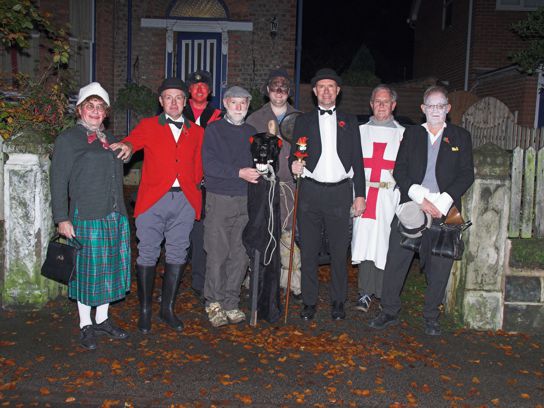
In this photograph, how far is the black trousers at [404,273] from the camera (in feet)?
19.6

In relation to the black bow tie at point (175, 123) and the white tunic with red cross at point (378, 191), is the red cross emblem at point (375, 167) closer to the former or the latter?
the white tunic with red cross at point (378, 191)

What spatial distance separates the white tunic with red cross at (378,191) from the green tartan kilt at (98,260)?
2447 millimetres

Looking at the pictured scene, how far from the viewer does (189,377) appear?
486cm

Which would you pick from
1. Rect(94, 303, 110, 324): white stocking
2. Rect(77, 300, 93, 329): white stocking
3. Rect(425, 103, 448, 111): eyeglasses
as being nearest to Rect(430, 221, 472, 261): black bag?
Rect(425, 103, 448, 111): eyeglasses

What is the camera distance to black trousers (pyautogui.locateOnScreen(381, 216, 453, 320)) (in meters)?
5.98

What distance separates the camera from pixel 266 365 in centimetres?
514

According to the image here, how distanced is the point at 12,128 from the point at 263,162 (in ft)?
8.86

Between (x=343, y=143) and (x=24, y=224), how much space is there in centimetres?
325

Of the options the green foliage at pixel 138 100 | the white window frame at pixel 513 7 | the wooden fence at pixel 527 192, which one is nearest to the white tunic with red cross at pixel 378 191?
the wooden fence at pixel 527 192

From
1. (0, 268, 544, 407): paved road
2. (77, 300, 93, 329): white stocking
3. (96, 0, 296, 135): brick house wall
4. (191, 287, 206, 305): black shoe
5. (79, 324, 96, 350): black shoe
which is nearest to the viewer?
(0, 268, 544, 407): paved road

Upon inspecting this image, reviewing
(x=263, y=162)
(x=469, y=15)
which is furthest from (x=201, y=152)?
(x=469, y=15)

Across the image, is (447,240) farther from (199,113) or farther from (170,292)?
(199,113)

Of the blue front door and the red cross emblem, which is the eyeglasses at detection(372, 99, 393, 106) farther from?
the blue front door

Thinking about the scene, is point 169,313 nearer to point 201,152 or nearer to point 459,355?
point 201,152
